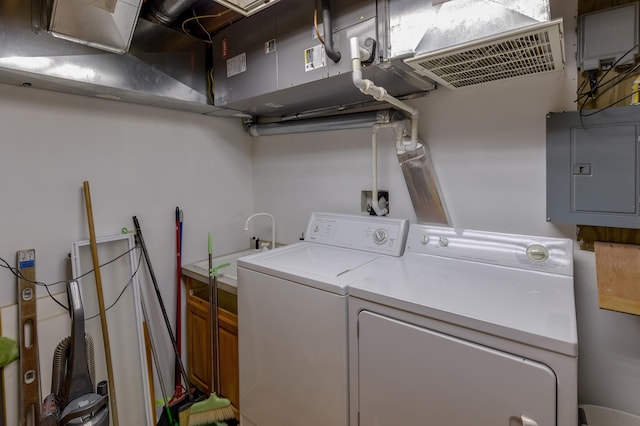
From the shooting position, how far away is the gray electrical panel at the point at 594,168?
48.9 inches

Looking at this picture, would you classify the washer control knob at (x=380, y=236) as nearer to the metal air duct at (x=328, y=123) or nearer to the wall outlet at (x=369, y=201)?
the wall outlet at (x=369, y=201)

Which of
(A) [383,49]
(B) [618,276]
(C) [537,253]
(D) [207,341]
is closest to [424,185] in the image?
(C) [537,253]

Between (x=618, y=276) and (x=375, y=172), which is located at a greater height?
(x=375, y=172)

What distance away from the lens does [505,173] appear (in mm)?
1600

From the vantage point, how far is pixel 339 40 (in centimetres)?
150

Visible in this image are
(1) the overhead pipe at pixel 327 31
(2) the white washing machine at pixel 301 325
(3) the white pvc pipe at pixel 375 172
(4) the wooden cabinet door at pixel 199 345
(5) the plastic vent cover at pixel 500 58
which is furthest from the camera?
(4) the wooden cabinet door at pixel 199 345

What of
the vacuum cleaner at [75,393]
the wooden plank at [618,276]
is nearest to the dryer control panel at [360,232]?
the wooden plank at [618,276]

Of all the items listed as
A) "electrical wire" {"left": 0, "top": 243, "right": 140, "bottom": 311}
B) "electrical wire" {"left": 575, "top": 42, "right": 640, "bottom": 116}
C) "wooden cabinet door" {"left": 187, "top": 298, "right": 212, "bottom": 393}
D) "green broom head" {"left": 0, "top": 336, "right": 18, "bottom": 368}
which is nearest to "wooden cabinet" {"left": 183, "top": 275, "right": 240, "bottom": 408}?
"wooden cabinet door" {"left": 187, "top": 298, "right": 212, "bottom": 393}

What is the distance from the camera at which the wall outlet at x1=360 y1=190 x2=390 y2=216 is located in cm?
200

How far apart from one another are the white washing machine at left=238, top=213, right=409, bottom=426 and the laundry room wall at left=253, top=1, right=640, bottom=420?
1.14 feet

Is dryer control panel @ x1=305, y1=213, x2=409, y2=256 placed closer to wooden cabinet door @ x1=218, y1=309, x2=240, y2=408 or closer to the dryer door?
the dryer door

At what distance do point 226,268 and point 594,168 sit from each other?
6.99ft

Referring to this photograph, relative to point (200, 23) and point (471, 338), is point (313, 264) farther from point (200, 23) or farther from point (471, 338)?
point (200, 23)

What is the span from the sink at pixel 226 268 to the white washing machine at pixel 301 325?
401 mm
